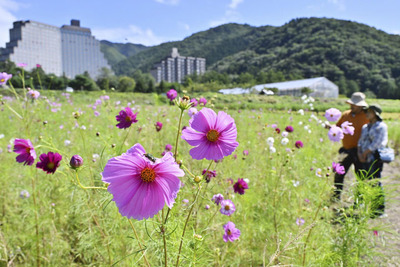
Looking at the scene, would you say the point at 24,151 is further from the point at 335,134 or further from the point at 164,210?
the point at 335,134

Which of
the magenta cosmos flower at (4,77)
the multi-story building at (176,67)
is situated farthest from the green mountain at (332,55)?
the magenta cosmos flower at (4,77)

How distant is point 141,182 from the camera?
0.46m

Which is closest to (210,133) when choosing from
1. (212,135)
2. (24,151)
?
(212,135)

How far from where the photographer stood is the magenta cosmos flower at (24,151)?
738 mm

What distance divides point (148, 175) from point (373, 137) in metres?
2.35

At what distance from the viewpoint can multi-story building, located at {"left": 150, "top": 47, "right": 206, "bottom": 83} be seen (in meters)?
99.2

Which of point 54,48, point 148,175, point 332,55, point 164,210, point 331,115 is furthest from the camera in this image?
point 54,48

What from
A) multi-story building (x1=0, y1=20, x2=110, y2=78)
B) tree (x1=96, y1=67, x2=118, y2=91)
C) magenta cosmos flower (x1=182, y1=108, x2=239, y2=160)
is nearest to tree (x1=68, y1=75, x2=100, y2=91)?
tree (x1=96, y1=67, x2=118, y2=91)

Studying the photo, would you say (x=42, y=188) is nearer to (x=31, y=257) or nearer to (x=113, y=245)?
(x=31, y=257)

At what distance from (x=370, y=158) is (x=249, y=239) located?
1.47 meters

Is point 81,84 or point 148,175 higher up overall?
point 81,84

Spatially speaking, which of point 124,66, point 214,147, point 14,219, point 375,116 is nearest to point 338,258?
point 214,147

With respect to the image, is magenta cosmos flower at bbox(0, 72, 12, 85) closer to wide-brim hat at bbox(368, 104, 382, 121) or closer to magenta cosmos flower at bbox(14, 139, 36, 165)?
magenta cosmos flower at bbox(14, 139, 36, 165)

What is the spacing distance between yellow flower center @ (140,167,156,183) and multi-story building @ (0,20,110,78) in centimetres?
7455
